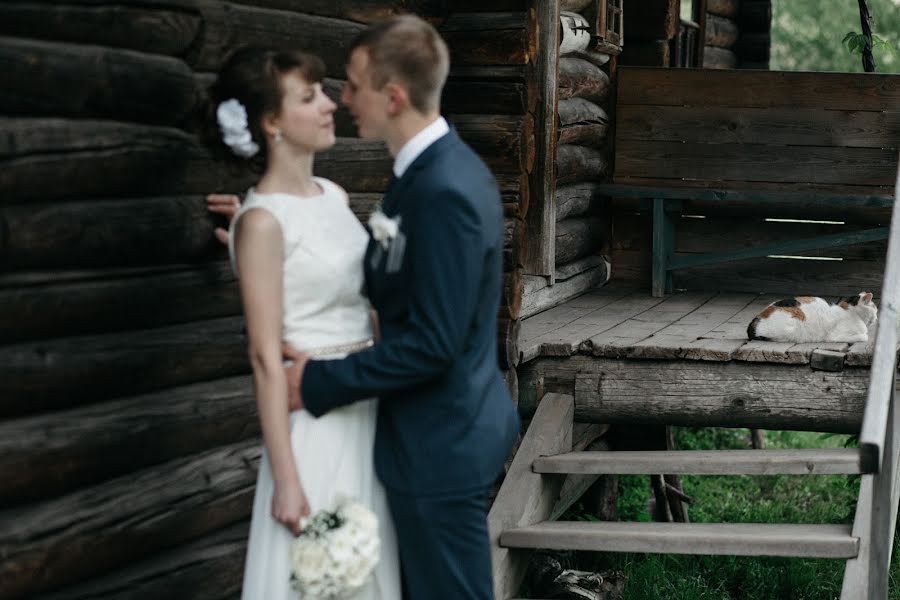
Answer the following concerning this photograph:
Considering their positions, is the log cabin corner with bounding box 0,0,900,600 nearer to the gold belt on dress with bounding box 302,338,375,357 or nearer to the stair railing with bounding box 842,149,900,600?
the stair railing with bounding box 842,149,900,600

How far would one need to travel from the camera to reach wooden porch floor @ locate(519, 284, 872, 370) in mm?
5570

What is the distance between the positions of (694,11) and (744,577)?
5.18 metres

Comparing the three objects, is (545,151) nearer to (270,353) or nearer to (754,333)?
(754,333)

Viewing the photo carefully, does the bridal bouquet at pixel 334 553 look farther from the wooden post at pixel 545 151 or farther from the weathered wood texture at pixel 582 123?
the weathered wood texture at pixel 582 123

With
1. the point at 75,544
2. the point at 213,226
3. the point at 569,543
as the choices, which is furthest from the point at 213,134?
the point at 569,543

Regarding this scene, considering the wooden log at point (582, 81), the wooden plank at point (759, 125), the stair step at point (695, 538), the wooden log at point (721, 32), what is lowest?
the stair step at point (695, 538)

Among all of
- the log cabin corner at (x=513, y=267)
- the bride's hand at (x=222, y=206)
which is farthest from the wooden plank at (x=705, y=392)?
the bride's hand at (x=222, y=206)

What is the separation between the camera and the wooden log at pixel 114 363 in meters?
2.92

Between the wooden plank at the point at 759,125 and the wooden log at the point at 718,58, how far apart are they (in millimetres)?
1968

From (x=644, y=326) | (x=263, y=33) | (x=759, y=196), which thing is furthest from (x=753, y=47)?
(x=263, y=33)

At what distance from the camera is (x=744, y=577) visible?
6.36 m

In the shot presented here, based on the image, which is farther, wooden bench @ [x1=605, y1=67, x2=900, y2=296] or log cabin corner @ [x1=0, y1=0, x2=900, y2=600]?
wooden bench @ [x1=605, y1=67, x2=900, y2=296]

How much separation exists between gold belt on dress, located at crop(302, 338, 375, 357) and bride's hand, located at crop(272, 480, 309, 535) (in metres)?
0.31

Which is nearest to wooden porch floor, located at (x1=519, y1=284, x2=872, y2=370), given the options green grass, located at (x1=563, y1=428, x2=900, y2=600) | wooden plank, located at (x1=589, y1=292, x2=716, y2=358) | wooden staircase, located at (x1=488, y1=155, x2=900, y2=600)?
wooden plank, located at (x1=589, y1=292, x2=716, y2=358)
